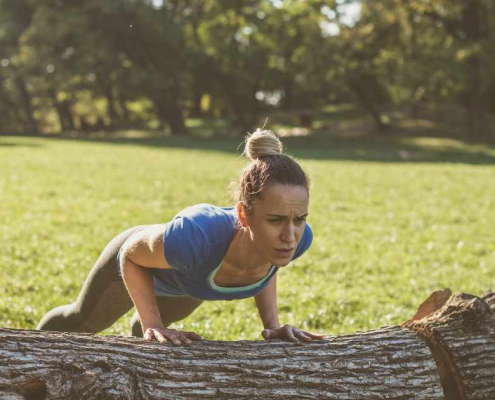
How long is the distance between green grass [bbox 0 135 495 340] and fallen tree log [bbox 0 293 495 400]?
102cm

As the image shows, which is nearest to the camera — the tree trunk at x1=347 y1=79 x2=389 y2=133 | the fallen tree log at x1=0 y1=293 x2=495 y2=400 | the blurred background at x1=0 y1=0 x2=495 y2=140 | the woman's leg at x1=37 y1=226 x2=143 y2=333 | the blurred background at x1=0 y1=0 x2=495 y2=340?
the fallen tree log at x1=0 y1=293 x2=495 y2=400

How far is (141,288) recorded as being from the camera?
11.5 ft

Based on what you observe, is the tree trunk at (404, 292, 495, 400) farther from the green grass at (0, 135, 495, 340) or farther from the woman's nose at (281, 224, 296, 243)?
the green grass at (0, 135, 495, 340)

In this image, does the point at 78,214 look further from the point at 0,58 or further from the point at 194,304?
the point at 0,58

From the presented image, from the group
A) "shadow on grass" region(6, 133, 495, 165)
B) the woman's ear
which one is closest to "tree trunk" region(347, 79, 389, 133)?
"shadow on grass" region(6, 133, 495, 165)

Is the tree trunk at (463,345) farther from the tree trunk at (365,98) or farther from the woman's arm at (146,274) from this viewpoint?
the tree trunk at (365,98)

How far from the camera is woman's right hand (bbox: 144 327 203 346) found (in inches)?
123

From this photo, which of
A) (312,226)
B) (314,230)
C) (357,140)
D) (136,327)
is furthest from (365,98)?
(136,327)

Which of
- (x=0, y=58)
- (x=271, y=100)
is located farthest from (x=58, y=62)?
(x=271, y=100)

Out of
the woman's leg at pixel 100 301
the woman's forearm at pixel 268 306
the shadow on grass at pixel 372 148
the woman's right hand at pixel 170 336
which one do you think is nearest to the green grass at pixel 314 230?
the woman's forearm at pixel 268 306

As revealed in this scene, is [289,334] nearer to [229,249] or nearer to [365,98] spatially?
[229,249]

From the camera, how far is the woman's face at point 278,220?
10.2 ft

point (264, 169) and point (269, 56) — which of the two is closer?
point (264, 169)

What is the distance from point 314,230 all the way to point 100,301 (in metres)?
6.58
